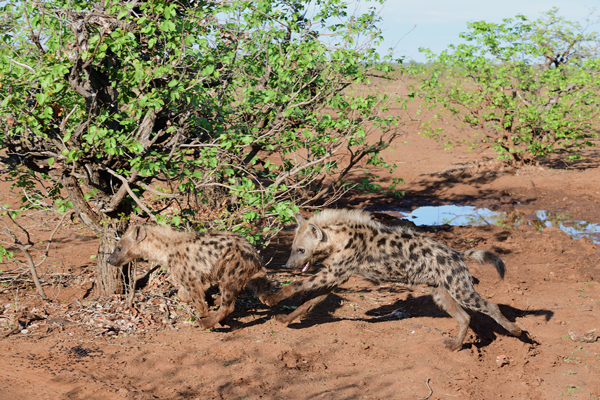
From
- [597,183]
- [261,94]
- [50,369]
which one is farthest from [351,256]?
[597,183]

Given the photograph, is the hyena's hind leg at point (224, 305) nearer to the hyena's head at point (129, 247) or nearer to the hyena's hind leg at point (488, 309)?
the hyena's head at point (129, 247)

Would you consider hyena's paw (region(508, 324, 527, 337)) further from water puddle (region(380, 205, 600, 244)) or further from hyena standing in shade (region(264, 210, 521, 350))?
water puddle (region(380, 205, 600, 244))

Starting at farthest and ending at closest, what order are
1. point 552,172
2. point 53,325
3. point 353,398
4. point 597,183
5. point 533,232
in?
point 552,172 < point 597,183 < point 533,232 < point 53,325 < point 353,398

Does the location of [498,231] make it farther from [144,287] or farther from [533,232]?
[144,287]

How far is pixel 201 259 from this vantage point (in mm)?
6438

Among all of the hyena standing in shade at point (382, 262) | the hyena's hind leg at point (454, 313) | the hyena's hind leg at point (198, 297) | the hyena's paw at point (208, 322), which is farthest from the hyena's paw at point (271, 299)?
the hyena's hind leg at point (454, 313)

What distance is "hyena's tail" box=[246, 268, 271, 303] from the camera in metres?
6.55

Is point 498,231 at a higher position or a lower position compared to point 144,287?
lower

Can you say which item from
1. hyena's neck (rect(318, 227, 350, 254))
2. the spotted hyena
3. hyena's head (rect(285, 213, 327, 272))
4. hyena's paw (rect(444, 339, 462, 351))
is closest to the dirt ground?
hyena's paw (rect(444, 339, 462, 351))

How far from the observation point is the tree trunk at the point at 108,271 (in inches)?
275

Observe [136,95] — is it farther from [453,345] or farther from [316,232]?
[453,345]

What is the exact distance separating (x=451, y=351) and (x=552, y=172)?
12.1m

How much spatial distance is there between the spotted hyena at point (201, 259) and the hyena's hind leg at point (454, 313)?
6.69 ft

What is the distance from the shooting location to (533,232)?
1136 centimetres
